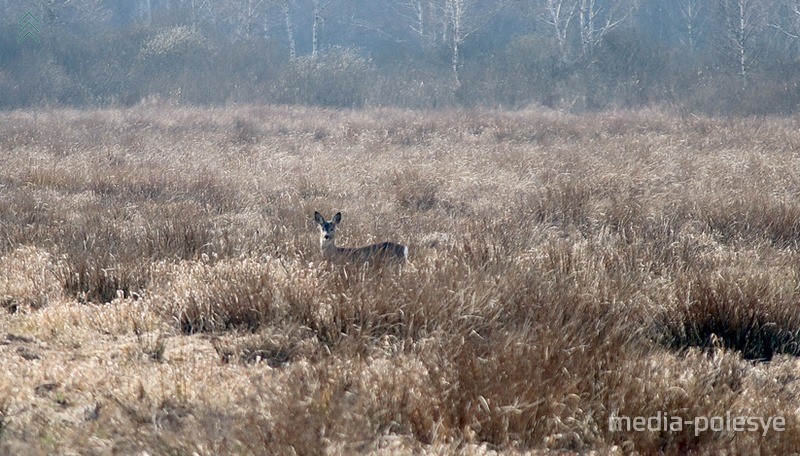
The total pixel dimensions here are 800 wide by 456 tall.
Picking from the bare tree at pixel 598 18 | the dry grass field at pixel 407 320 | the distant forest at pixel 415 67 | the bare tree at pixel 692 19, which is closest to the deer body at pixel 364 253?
the dry grass field at pixel 407 320

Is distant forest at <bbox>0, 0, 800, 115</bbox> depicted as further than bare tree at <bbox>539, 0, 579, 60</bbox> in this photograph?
No

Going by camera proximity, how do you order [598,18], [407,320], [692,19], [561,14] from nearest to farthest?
[407,320], [561,14], [692,19], [598,18]

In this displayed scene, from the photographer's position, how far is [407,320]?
15.0ft

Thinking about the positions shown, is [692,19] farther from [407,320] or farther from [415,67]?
[407,320]

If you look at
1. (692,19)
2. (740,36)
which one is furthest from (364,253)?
(692,19)

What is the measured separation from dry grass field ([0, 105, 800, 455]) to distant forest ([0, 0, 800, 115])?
17063 mm

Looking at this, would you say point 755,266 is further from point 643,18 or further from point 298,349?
point 643,18

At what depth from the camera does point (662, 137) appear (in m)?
16.2

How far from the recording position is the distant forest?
91.1 ft

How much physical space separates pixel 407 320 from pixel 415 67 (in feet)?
105

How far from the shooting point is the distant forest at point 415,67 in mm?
27781

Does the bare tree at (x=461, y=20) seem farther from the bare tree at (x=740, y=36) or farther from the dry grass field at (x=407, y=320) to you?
the dry grass field at (x=407, y=320)

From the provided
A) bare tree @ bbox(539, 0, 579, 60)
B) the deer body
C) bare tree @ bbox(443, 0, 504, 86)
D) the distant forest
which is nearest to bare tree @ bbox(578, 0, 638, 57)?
the distant forest

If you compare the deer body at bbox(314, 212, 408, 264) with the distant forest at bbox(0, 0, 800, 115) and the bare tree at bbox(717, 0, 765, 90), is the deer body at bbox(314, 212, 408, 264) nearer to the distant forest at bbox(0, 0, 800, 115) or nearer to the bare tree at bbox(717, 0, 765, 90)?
the distant forest at bbox(0, 0, 800, 115)
